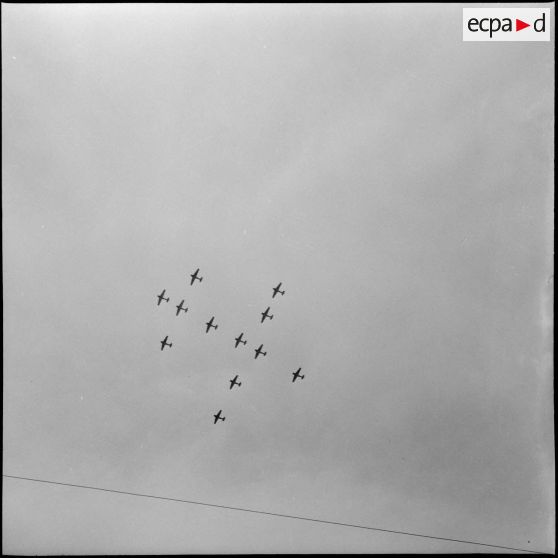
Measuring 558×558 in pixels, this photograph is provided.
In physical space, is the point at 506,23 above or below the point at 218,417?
above

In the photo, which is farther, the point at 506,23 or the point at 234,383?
the point at 234,383

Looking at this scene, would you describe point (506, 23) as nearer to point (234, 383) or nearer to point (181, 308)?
point (181, 308)

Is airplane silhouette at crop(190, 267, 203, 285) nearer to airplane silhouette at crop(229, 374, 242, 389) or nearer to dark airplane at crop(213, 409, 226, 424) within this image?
airplane silhouette at crop(229, 374, 242, 389)

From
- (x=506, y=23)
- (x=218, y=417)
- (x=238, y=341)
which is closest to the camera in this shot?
(x=506, y=23)

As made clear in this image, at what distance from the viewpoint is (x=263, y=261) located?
1323 centimetres

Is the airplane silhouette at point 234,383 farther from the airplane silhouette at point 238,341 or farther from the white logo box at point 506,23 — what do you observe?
the white logo box at point 506,23

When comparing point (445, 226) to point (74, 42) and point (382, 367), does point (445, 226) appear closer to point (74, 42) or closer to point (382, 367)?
point (382, 367)

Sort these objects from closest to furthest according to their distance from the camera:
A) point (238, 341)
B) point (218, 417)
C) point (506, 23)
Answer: point (506, 23) → point (218, 417) → point (238, 341)

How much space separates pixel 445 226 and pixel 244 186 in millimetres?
4201

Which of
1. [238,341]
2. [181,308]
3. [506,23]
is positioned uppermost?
[506,23]

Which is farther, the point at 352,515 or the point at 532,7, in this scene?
the point at 352,515

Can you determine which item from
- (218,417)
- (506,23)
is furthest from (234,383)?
(506,23)

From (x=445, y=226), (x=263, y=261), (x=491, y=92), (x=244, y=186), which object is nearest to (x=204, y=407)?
(x=263, y=261)

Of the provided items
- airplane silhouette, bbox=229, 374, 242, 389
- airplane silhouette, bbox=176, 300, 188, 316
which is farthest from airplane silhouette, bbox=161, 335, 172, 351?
airplane silhouette, bbox=229, 374, 242, 389
